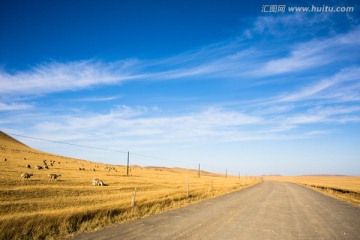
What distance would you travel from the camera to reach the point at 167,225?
39.0 feet

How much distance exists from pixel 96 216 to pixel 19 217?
3441mm

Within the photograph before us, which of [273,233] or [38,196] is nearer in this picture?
[273,233]

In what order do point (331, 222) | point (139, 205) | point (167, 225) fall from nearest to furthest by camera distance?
point (167, 225)
point (331, 222)
point (139, 205)

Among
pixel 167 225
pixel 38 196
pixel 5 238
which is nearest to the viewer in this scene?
pixel 5 238

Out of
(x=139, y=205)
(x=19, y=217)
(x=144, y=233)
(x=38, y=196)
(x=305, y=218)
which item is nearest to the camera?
(x=144, y=233)

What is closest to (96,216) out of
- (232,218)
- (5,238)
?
(5,238)

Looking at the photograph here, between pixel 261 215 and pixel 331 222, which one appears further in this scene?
pixel 261 215

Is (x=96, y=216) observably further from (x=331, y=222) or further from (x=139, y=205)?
(x=331, y=222)

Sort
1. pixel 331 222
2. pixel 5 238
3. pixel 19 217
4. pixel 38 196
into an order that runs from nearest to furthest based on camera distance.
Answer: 1. pixel 5 238
2. pixel 19 217
3. pixel 331 222
4. pixel 38 196

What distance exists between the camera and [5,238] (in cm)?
938

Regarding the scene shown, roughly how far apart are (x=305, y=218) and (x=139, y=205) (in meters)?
9.66

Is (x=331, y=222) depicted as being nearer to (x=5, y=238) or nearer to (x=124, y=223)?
(x=124, y=223)

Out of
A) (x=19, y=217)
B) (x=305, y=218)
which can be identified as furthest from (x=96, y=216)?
(x=305, y=218)

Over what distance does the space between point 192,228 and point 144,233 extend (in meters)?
2.14
